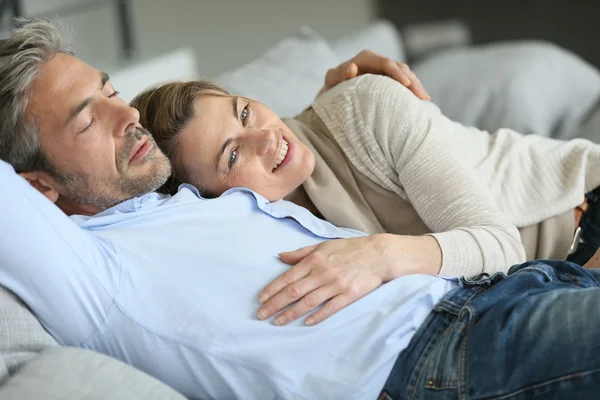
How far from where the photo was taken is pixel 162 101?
1.71m

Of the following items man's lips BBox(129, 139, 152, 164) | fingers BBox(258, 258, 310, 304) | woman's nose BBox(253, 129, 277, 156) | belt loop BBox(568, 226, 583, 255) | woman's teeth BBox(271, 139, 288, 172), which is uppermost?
man's lips BBox(129, 139, 152, 164)

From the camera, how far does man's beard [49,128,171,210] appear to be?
150 centimetres

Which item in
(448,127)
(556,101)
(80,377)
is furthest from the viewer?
(556,101)

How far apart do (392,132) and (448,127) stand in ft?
0.70

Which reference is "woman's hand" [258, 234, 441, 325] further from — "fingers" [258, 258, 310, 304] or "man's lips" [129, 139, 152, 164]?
"man's lips" [129, 139, 152, 164]

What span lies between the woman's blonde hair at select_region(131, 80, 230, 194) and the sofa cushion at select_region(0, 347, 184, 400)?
60 centimetres

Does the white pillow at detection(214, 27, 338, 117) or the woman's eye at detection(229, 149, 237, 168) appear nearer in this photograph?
the woman's eye at detection(229, 149, 237, 168)

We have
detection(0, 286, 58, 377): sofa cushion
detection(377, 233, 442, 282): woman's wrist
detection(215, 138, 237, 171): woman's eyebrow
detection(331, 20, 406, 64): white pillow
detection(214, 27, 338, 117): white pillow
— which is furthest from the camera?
detection(331, 20, 406, 64): white pillow

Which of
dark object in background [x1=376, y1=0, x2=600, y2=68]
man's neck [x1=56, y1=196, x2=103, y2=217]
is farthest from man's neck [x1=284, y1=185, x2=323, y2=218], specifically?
dark object in background [x1=376, y1=0, x2=600, y2=68]

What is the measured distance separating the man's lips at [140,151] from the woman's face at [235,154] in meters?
0.12

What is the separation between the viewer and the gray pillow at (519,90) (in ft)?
8.77

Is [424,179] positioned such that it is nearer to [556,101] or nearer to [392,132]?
[392,132]

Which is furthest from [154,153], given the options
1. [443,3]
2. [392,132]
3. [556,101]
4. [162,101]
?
[443,3]

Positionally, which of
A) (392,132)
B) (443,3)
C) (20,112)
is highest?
(20,112)
